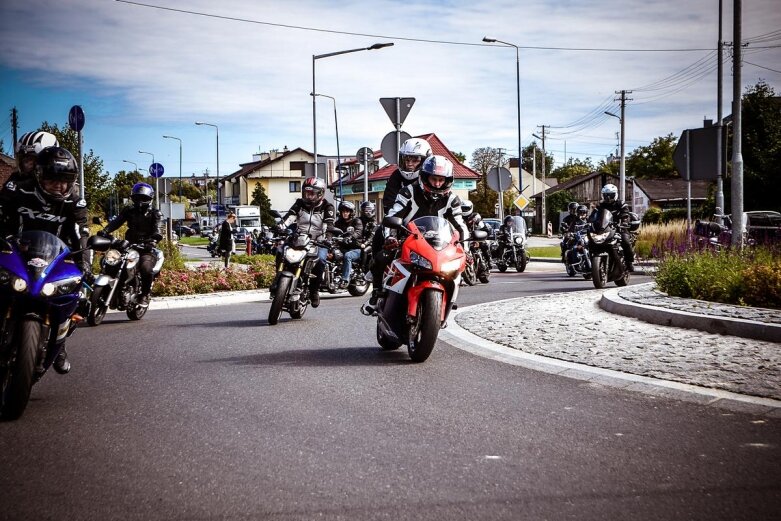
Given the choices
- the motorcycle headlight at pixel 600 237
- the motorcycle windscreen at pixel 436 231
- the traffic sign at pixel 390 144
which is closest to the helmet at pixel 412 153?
the motorcycle windscreen at pixel 436 231

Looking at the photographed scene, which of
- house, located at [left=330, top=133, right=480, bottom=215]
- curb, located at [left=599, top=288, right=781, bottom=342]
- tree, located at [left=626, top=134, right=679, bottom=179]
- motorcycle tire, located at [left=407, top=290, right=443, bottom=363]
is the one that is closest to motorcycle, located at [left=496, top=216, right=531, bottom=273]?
curb, located at [left=599, top=288, right=781, bottom=342]

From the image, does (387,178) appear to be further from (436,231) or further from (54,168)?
(54,168)

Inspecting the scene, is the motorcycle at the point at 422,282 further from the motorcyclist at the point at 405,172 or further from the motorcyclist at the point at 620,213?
the motorcyclist at the point at 620,213

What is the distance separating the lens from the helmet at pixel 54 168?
6090 millimetres

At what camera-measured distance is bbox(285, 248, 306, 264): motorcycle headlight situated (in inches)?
416

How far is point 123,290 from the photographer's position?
11.5 meters

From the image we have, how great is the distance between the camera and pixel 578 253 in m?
19.7

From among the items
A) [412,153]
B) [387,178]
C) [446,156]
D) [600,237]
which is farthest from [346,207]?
[446,156]

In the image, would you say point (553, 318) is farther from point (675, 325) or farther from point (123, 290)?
point (123, 290)

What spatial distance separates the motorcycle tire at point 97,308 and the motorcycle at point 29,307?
5444 millimetres

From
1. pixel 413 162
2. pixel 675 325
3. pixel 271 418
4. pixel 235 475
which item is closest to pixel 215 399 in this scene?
pixel 271 418

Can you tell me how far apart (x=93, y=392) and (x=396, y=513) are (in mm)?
3552

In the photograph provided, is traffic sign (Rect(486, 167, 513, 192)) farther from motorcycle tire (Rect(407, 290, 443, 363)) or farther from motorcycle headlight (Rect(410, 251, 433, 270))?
motorcycle headlight (Rect(410, 251, 433, 270))

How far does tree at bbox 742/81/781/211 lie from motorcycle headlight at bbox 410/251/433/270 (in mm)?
37783
